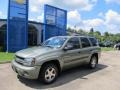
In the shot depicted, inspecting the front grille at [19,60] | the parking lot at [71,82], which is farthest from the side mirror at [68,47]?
the front grille at [19,60]

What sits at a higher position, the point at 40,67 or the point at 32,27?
the point at 32,27

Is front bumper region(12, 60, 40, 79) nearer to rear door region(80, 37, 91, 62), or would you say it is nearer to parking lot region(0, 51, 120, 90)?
parking lot region(0, 51, 120, 90)

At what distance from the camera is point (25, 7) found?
1861cm

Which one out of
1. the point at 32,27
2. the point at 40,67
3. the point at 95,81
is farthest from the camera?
the point at 32,27

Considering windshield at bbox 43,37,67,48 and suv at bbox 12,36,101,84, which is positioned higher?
windshield at bbox 43,37,67,48

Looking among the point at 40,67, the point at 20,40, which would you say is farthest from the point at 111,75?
the point at 20,40

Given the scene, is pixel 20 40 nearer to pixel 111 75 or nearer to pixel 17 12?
pixel 17 12

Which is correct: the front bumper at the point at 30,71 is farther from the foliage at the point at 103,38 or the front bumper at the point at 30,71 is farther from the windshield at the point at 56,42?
the foliage at the point at 103,38

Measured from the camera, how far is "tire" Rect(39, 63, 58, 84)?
7.21 metres

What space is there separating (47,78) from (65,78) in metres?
1.23

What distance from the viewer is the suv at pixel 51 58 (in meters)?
7.01

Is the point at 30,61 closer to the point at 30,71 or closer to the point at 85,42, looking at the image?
the point at 30,71

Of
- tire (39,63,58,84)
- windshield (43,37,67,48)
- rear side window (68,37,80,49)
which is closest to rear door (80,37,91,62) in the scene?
rear side window (68,37,80,49)

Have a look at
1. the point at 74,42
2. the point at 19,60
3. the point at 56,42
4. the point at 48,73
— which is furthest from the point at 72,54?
the point at 19,60
